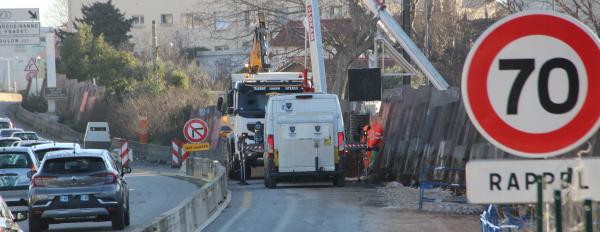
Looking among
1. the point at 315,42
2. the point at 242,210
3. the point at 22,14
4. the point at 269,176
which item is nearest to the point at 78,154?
the point at 242,210

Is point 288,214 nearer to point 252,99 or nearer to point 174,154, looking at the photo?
point 252,99

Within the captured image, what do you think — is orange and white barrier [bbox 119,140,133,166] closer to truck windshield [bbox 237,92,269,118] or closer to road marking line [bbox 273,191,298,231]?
truck windshield [bbox 237,92,269,118]

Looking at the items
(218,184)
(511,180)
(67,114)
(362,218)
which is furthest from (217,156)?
(511,180)

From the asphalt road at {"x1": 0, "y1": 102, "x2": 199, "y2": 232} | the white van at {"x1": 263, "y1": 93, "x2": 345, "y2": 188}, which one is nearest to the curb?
the asphalt road at {"x1": 0, "y1": 102, "x2": 199, "y2": 232}

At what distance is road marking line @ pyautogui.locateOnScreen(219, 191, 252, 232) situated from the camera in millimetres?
19648

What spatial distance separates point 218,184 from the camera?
25.3 meters

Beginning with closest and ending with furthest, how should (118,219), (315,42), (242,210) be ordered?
1. (118,219)
2. (242,210)
3. (315,42)

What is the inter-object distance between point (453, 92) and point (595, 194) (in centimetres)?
2406

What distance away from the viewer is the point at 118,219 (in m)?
20.3

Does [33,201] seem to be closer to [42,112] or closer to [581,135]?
[581,135]

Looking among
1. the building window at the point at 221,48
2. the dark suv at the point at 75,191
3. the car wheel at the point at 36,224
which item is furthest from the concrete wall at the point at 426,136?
the building window at the point at 221,48

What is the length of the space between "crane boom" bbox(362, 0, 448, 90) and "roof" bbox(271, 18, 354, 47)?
358 inches

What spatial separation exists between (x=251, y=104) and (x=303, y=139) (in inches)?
200

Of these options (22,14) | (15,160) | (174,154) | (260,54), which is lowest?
(174,154)
